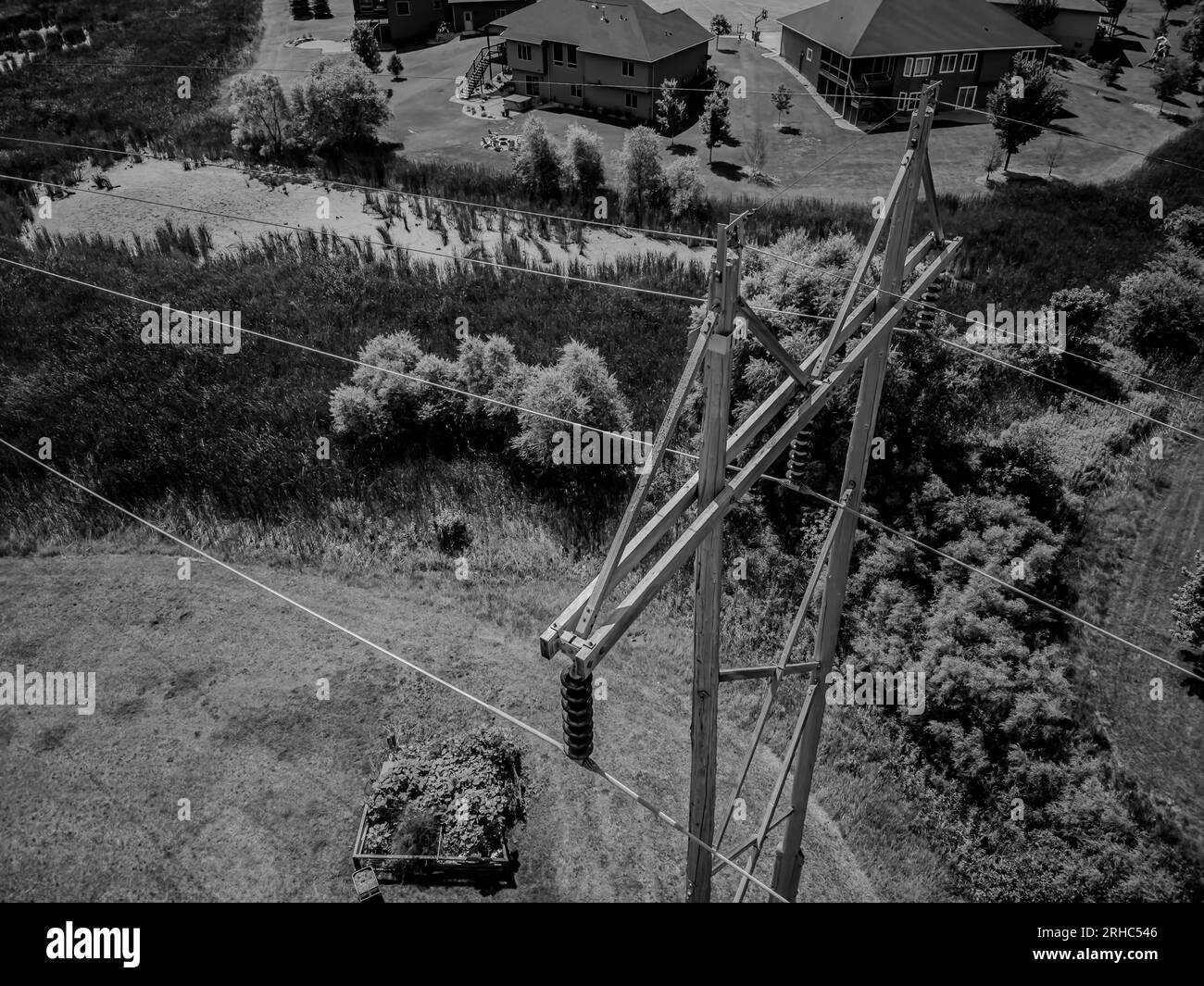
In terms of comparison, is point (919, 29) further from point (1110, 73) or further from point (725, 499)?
point (725, 499)

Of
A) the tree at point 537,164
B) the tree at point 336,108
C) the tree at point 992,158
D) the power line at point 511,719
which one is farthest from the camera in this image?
the tree at point 336,108

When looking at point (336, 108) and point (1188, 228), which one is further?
point (336, 108)

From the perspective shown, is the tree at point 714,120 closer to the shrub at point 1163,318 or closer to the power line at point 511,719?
the shrub at point 1163,318

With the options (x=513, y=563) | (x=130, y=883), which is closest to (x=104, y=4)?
(x=513, y=563)

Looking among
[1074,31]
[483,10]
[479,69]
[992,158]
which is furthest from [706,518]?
[483,10]

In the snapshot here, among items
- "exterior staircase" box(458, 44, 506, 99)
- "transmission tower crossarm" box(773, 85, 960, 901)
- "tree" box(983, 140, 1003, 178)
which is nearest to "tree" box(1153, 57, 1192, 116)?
"tree" box(983, 140, 1003, 178)

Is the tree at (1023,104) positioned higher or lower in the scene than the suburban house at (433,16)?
lower

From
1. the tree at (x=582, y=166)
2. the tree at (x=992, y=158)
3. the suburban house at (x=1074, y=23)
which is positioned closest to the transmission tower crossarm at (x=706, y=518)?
the tree at (x=582, y=166)
